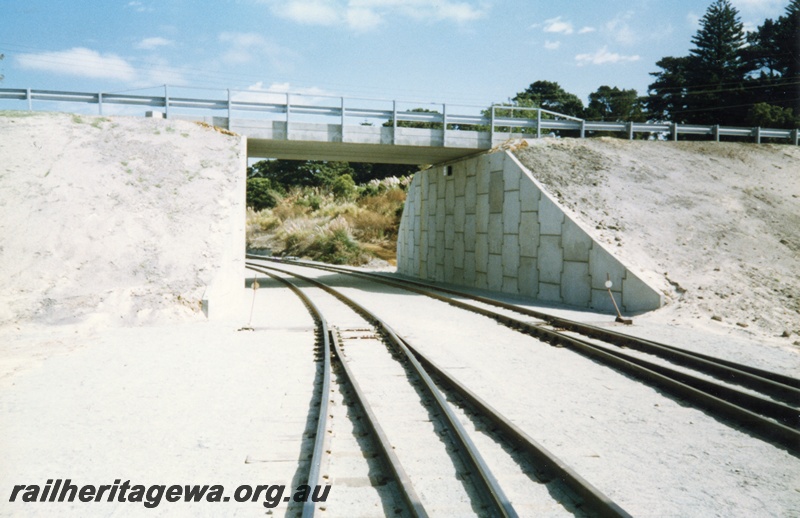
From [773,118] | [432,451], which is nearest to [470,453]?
[432,451]

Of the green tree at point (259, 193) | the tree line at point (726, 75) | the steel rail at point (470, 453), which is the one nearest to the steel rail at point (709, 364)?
the steel rail at point (470, 453)

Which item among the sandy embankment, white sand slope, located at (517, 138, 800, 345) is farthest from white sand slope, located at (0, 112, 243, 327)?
white sand slope, located at (517, 138, 800, 345)

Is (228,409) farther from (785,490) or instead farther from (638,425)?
(785,490)

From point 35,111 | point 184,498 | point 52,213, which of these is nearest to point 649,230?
point 184,498

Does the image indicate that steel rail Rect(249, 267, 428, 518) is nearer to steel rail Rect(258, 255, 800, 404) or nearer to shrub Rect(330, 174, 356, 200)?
steel rail Rect(258, 255, 800, 404)

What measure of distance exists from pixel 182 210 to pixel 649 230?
1331 centimetres

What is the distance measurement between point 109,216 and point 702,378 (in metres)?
13.6

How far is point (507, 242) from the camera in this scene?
17859 mm

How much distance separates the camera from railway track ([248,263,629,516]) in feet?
11.9

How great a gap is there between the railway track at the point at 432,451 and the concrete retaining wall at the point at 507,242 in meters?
8.01

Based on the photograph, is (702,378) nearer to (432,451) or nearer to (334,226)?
(432,451)

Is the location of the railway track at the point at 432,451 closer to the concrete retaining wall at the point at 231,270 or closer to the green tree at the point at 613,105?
the concrete retaining wall at the point at 231,270

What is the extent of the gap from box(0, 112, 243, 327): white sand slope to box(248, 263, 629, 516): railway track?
611 centimetres

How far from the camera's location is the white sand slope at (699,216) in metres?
12.0
